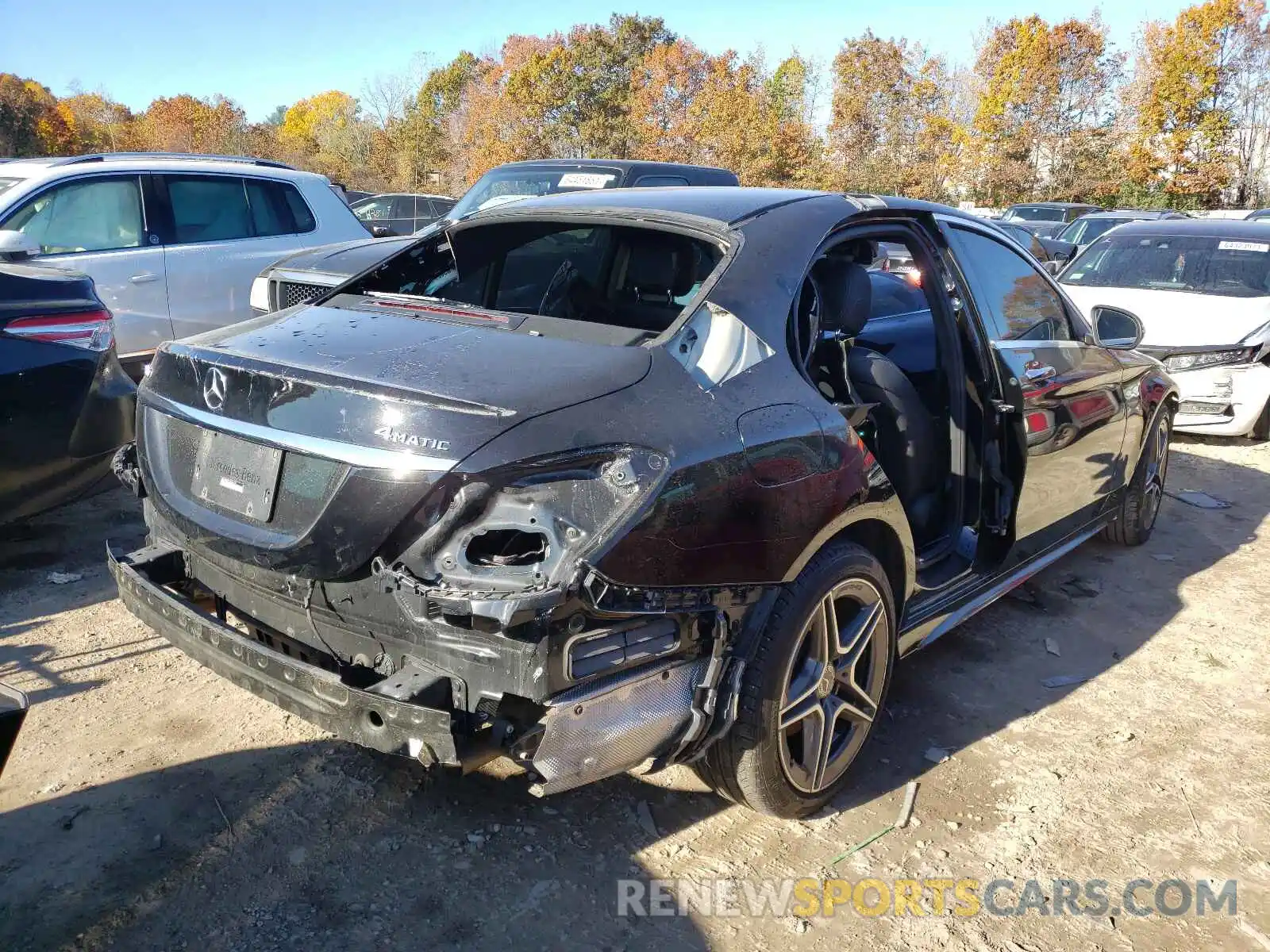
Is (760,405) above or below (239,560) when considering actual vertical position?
above

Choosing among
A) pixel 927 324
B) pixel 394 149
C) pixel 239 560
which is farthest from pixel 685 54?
pixel 239 560

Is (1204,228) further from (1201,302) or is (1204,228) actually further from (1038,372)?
(1038,372)

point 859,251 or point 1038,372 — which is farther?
point 1038,372

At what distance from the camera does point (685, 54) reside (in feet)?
133

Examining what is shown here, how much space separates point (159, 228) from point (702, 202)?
214 inches

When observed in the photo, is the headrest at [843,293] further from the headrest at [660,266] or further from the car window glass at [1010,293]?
the car window glass at [1010,293]

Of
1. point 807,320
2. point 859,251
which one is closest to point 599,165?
point 859,251

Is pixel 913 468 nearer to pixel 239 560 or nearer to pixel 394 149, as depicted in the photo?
pixel 239 560

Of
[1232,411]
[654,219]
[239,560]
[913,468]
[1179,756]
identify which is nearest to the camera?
[239,560]

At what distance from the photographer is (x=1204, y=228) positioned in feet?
29.0

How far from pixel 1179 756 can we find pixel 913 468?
1340mm

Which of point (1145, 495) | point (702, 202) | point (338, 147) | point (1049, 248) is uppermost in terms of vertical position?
point (338, 147)

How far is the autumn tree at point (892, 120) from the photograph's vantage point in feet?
125

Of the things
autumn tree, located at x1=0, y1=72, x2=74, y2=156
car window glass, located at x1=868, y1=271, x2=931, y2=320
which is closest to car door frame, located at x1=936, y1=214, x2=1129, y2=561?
car window glass, located at x1=868, y1=271, x2=931, y2=320
